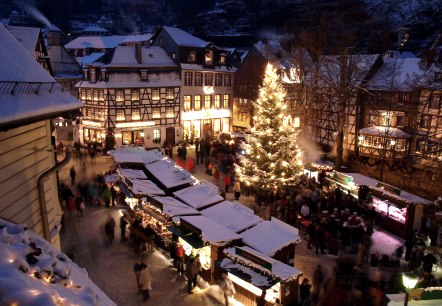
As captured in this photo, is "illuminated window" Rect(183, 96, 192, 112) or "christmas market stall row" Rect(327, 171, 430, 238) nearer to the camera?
"christmas market stall row" Rect(327, 171, 430, 238)

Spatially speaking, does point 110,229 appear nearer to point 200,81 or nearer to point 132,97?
point 132,97

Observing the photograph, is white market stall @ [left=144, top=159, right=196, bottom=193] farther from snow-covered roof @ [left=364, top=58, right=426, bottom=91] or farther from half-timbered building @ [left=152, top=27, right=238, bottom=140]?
snow-covered roof @ [left=364, top=58, right=426, bottom=91]

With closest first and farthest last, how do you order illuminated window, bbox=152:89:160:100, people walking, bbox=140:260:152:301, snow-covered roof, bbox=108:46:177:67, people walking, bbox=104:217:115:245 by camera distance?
people walking, bbox=140:260:152:301 < people walking, bbox=104:217:115:245 < snow-covered roof, bbox=108:46:177:67 < illuminated window, bbox=152:89:160:100

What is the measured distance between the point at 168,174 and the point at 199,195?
322 centimetres

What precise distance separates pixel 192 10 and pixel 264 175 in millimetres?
73886

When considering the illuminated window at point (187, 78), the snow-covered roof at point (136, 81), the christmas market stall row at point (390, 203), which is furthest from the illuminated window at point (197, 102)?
the christmas market stall row at point (390, 203)

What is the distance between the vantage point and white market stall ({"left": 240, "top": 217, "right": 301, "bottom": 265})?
12.1m

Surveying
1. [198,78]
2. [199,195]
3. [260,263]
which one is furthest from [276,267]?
[198,78]

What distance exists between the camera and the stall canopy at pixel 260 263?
1051 cm

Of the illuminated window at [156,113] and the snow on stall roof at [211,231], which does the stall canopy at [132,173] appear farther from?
the illuminated window at [156,113]

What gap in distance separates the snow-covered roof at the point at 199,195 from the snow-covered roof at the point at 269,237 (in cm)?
286

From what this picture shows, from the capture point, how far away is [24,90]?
501cm

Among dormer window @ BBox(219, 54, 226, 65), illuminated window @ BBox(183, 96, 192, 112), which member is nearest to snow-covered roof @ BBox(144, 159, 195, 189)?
illuminated window @ BBox(183, 96, 192, 112)

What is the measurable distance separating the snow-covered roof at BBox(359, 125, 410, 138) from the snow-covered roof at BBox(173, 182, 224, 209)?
16.7 metres
